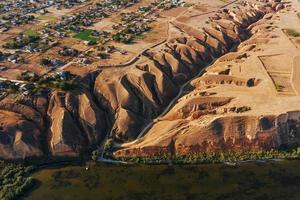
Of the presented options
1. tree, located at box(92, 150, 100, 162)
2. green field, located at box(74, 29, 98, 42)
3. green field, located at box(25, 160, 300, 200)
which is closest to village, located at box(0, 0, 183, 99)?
green field, located at box(74, 29, 98, 42)

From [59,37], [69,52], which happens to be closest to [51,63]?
[69,52]

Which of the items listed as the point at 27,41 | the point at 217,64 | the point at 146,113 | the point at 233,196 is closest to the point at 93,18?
the point at 27,41

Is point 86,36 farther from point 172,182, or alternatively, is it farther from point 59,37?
point 172,182

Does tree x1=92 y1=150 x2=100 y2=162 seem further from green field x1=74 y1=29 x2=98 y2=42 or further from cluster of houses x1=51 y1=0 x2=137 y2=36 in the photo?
cluster of houses x1=51 y1=0 x2=137 y2=36

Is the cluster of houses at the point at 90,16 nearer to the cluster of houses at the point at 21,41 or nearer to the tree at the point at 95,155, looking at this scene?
the cluster of houses at the point at 21,41

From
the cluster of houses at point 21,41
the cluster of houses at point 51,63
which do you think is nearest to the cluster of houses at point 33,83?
the cluster of houses at point 51,63

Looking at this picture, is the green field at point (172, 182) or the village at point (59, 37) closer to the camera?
the green field at point (172, 182)

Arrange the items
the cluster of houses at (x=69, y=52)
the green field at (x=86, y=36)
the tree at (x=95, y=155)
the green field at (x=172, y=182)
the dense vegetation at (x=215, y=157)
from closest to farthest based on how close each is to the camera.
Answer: the green field at (x=172, y=182)
the tree at (x=95, y=155)
the dense vegetation at (x=215, y=157)
the cluster of houses at (x=69, y=52)
the green field at (x=86, y=36)
